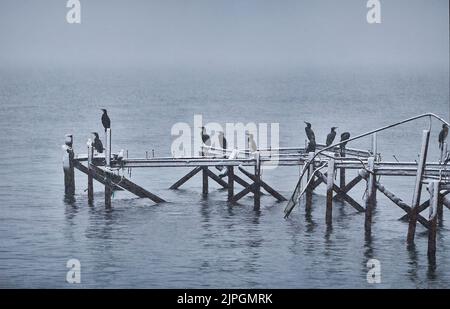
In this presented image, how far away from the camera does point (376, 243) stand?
151 ft

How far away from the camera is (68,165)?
5312 centimetres

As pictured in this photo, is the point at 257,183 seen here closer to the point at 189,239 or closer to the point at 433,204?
the point at 189,239

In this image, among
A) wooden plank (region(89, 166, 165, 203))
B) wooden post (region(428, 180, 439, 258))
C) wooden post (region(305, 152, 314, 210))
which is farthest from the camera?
wooden plank (region(89, 166, 165, 203))

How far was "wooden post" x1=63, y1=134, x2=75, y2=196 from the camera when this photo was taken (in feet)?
173

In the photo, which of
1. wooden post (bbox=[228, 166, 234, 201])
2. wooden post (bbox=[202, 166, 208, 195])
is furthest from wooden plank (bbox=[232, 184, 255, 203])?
wooden post (bbox=[202, 166, 208, 195])

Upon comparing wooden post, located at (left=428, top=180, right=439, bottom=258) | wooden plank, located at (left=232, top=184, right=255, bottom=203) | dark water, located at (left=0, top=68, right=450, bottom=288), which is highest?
wooden post, located at (left=428, top=180, right=439, bottom=258)

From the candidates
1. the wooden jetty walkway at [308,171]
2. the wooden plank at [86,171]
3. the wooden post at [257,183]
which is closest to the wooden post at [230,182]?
the wooden jetty walkway at [308,171]

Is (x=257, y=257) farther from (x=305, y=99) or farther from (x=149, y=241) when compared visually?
(x=305, y=99)

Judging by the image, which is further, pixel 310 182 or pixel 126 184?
pixel 126 184

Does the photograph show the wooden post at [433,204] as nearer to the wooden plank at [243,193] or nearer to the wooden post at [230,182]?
the wooden plank at [243,193]

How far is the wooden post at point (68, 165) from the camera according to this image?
5275 centimetres

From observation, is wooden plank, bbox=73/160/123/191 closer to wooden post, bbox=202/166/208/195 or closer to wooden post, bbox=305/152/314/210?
wooden post, bbox=202/166/208/195

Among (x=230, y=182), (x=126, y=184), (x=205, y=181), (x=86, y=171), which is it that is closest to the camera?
(x=126, y=184)

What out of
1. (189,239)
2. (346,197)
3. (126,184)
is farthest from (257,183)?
(126,184)
